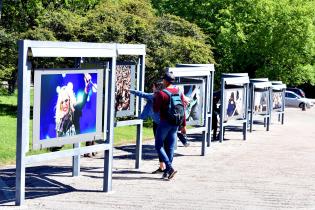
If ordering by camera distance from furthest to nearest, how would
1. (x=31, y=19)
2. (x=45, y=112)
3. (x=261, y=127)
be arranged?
(x=31, y=19), (x=261, y=127), (x=45, y=112)

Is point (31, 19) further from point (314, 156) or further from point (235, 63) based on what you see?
point (314, 156)

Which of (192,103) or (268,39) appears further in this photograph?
(268,39)

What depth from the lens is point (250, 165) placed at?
11.9 metres

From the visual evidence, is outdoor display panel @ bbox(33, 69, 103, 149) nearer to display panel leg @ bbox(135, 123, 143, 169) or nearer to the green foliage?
display panel leg @ bbox(135, 123, 143, 169)

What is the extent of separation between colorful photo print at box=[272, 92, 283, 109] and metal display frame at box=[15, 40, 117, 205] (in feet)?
Result: 48.7

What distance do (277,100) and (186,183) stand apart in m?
14.3

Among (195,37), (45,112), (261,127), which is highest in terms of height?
(195,37)

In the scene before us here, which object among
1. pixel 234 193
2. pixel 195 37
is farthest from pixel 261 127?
pixel 234 193

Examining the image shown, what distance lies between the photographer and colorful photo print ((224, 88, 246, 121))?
15.9m

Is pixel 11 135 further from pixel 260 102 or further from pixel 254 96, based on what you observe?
pixel 260 102

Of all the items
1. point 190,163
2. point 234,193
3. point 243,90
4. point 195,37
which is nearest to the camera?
point 234,193

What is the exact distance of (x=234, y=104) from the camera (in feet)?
53.2

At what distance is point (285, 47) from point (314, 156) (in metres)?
26.0

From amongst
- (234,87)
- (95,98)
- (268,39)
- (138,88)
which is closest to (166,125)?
(138,88)
